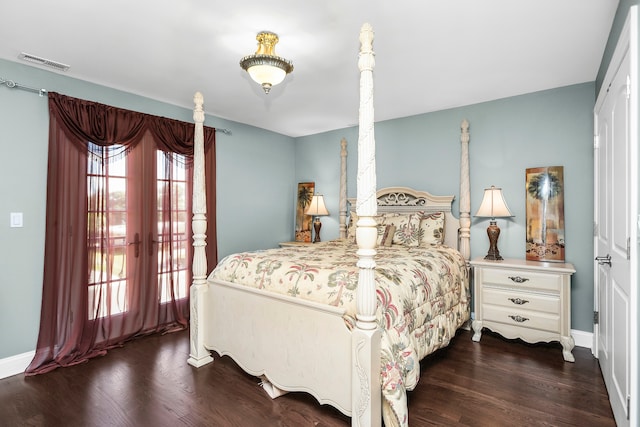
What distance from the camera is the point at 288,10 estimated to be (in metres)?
2.03

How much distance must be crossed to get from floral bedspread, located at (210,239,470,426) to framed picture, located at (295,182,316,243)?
2145 millimetres

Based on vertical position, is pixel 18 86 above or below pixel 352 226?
above

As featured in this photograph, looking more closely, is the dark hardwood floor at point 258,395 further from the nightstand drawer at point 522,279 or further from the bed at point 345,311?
the nightstand drawer at point 522,279

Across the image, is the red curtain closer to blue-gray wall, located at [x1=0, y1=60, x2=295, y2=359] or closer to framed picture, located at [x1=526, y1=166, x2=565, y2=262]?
blue-gray wall, located at [x1=0, y1=60, x2=295, y2=359]

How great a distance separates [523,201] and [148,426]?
3.71 metres

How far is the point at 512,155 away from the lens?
141 inches

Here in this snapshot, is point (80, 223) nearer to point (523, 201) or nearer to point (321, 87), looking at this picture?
point (321, 87)

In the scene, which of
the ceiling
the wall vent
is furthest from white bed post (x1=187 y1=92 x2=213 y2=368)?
the wall vent

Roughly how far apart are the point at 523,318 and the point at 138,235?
3748 mm

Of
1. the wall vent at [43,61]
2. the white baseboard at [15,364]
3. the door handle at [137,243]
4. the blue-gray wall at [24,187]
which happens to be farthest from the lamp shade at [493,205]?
the white baseboard at [15,364]

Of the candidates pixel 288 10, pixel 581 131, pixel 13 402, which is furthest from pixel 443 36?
pixel 13 402

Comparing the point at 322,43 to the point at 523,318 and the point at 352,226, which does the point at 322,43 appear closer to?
the point at 352,226

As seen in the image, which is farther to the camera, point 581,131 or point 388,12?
point 581,131

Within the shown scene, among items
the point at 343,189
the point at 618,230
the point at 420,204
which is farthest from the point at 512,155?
the point at 343,189
